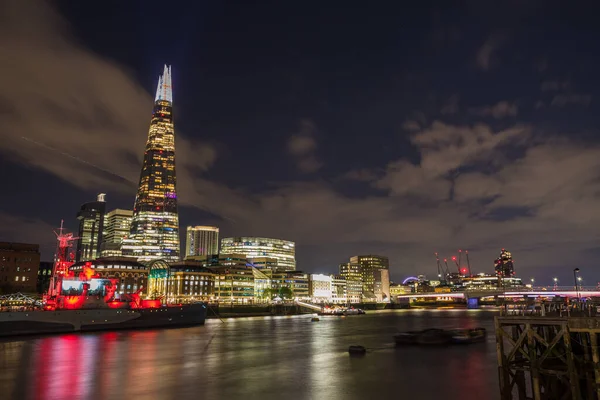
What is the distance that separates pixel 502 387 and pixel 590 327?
23.8 ft

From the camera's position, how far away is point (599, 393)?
23859mm

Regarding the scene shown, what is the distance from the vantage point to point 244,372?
149 ft

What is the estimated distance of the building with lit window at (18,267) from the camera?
175375 mm

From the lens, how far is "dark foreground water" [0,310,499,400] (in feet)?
117

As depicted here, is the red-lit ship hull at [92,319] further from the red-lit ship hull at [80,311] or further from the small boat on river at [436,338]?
the small boat on river at [436,338]

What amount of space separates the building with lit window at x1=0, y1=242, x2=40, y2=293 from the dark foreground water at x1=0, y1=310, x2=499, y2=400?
127052mm

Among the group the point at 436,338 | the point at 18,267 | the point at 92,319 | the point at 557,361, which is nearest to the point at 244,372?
the point at 557,361

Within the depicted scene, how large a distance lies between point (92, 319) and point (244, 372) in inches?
2842

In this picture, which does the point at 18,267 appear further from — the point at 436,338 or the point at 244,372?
the point at 436,338

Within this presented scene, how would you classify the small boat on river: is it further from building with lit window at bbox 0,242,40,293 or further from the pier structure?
building with lit window at bbox 0,242,40,293

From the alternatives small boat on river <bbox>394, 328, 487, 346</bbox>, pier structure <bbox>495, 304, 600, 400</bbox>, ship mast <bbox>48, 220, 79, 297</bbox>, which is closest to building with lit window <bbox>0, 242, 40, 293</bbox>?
ship mast <bbox>48, 220, 79, 297</bbox>

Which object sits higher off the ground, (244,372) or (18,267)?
(18,267)

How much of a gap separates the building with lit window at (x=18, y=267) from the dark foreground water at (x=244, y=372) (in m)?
127

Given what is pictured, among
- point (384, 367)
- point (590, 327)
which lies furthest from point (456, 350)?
point (590, 327)
